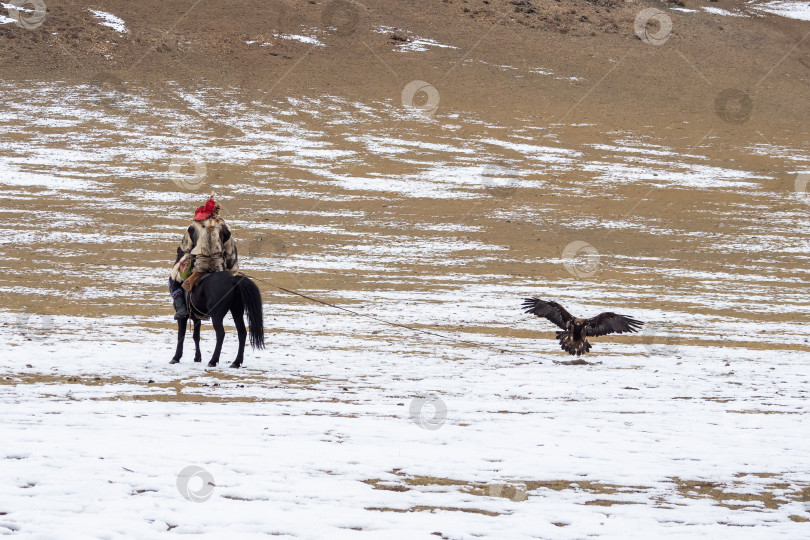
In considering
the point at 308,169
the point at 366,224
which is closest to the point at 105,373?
the point at 366,224

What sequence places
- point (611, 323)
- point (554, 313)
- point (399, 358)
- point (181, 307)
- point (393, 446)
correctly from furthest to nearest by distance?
point (399, 358)
point (554, 313)
point (611, 323)
point (181, 307)
point (393, 446)

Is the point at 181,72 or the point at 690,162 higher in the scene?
the point at 181,72

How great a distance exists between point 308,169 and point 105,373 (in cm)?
2964

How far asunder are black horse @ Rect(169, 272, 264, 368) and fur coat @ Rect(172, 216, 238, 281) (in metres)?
0.27

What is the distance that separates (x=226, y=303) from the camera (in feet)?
44.7

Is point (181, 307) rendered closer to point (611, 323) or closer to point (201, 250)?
point (201, 250)

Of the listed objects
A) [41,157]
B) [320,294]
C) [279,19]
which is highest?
[279,19]

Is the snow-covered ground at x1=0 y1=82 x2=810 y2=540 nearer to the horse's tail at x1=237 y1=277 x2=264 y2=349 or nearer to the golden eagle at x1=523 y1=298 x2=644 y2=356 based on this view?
the golden eagle at x1=523 y1=298 x2=644 y2=356

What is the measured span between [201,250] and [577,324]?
245 inches

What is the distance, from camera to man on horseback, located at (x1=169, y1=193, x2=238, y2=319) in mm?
13922

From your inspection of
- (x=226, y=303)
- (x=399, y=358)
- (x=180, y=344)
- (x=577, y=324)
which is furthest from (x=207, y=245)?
(x=577, y=324)

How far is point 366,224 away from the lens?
109ft

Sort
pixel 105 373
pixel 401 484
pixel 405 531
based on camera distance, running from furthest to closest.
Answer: pixel 105 373 → pixel 401 484 → pixel 405 531

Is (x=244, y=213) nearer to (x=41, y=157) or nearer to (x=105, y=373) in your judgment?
(x=41, y=157)
